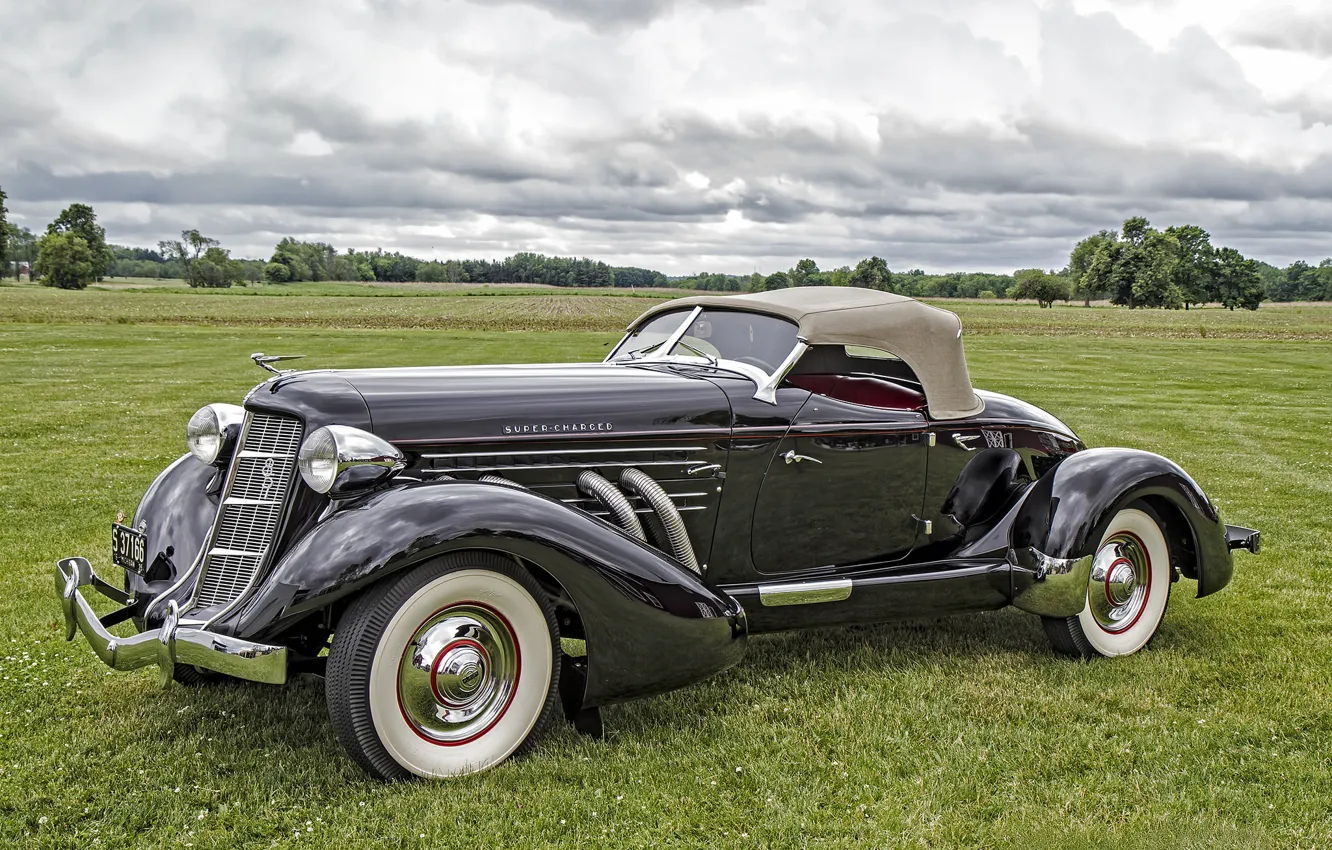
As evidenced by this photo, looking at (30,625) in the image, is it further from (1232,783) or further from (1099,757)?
(1232,783)

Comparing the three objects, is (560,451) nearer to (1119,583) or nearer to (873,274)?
(1119,583)

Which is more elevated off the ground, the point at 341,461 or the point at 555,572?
the point at 341,461

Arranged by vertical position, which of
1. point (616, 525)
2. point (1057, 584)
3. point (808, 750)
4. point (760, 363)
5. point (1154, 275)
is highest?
point (1154, 275)

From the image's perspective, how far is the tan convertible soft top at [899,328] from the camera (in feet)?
16.8

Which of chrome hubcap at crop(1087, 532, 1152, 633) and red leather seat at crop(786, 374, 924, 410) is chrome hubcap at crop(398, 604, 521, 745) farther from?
chrome hubcap at crop(1087, 532, 1152, 633)

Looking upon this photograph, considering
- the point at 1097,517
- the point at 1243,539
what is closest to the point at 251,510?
the point at 1097,517

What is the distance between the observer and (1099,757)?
3.94 metres

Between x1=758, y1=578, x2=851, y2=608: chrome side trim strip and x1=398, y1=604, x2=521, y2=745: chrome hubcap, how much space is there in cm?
137

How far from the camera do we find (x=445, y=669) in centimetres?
353

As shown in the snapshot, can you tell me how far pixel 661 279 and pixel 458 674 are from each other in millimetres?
94167

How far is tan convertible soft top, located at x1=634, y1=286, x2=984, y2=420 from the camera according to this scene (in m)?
5.11

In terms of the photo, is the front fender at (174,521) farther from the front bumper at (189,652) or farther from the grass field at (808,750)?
the front bumper at (189,652)

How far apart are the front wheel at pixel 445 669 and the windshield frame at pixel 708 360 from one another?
1710mm

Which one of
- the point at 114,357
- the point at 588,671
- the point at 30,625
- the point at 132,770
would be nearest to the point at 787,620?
the point at 588,671
